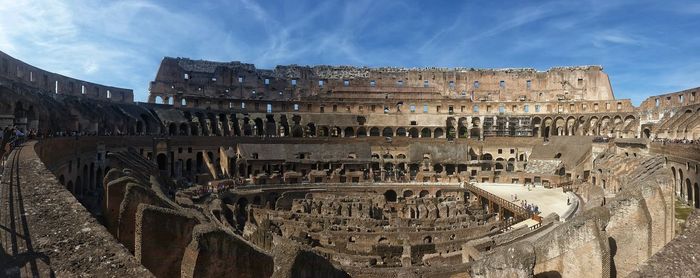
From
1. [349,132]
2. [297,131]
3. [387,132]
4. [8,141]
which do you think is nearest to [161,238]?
[8,141]

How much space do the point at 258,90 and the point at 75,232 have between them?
160 feet

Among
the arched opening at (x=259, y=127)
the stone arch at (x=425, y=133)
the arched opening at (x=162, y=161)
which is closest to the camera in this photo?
the arched opening at (x=162, y=161)

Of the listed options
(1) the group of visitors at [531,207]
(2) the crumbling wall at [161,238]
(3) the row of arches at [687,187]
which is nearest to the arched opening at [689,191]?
(3) the row of arches at [687,187]

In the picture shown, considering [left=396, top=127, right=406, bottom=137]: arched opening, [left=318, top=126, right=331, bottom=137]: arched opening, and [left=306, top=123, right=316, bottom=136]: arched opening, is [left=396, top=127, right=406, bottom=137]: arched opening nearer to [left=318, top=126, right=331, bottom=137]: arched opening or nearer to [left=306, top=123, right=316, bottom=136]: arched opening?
[left=318, top=126, right=331, bottom=137]: arched opening

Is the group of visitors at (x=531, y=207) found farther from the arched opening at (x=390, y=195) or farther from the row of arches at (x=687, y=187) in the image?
the arched opening at (x=390, y=195)

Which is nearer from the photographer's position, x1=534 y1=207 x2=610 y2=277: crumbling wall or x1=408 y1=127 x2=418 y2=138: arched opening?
x1=534 y1=207 x2=610 y2=277: crumbling wall

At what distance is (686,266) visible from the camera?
670cm

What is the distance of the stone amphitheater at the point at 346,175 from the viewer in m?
9.92

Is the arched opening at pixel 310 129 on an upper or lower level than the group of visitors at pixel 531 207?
upper

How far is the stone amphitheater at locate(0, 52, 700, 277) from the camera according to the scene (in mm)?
9922

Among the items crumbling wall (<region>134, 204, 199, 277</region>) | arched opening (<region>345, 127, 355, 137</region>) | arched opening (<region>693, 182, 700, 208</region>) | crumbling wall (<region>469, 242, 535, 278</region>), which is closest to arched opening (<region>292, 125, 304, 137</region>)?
arched opening (<region>345, 127, 355, 137</region>)

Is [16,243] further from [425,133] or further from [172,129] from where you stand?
[425,133]

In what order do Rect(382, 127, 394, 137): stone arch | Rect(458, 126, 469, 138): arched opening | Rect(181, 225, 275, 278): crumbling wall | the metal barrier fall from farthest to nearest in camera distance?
1. Rect(458, 126, 469, 138): arched opening
2. Rect(382, 127, 394, 137): stone arch
3. the metal barrier
4. Rect(181, 225, 275, 278): crumbling wall

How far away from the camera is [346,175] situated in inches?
1578
